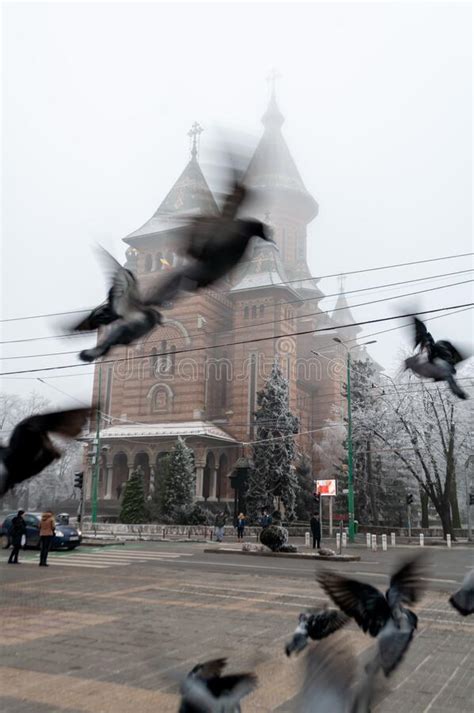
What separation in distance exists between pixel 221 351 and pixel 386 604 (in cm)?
159

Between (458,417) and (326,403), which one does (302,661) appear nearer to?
(458,417)

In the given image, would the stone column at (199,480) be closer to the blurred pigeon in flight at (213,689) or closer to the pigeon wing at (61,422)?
the blurred pigeon in flight at (213,689)

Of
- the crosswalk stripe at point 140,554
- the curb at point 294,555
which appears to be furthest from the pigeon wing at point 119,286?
the crosswalk stripe at point 140,554

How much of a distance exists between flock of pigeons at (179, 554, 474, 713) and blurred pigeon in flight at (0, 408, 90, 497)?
19.8 inches

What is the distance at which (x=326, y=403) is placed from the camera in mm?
46000

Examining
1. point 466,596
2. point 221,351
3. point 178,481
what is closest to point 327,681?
point 466,596

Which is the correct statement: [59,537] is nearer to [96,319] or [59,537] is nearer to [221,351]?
[221,351]

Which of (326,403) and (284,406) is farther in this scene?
(326,403)

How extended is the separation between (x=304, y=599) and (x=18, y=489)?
8925 millimetres

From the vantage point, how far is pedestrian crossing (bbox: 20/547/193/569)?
588 inches

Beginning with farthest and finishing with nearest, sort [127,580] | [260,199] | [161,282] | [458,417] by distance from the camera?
[127,580] < [458,417] < [161,282] < [260,199]

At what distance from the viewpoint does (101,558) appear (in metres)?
16.6

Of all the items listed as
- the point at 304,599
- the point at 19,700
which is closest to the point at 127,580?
the point at 304,599

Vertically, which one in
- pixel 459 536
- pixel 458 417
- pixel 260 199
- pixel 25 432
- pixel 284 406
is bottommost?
pixel 459 536
